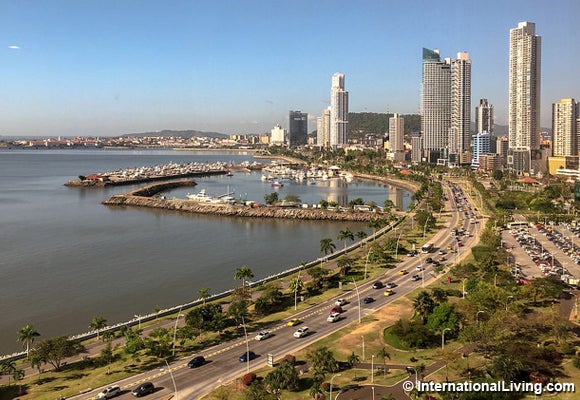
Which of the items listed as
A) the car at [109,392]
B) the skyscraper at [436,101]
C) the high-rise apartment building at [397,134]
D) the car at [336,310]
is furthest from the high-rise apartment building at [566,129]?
the car at [109,392]

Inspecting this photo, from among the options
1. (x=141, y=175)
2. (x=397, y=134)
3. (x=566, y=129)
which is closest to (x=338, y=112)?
(x=397, y=134)

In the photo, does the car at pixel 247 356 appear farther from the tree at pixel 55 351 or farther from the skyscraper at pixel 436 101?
the skyscraper at pixel 436 101

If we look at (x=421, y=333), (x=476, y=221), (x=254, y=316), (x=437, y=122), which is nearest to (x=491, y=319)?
(x=421, y=333)

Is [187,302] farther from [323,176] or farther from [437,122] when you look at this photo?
[437,122]

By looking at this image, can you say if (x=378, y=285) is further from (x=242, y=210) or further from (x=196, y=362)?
(x=242, y=210)

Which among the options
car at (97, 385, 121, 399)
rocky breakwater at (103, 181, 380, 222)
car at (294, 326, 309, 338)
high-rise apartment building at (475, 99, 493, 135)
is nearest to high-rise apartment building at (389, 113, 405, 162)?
high-rise apartment building at (475, 99, 493, 135)
